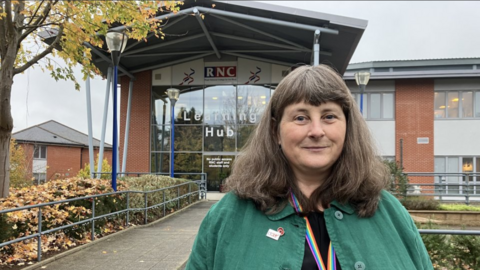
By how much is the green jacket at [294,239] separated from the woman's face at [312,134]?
202mm

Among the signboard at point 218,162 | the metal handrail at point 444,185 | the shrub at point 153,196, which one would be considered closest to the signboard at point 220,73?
the signboard at point 218,162

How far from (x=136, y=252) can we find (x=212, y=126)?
15.1 meters

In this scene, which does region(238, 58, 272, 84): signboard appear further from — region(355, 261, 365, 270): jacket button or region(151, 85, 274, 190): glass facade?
region(355, 261, 365, 270): jacket button

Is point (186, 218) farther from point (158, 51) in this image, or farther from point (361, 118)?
point (158, 51)

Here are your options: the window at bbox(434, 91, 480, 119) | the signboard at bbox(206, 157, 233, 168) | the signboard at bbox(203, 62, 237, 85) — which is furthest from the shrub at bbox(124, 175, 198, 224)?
the window at bbox(434, 91, 480, 119)

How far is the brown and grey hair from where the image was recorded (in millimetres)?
1595

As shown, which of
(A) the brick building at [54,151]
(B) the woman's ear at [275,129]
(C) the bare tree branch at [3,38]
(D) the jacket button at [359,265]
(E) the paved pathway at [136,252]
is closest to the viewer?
(D) the jacket button at [359,265]

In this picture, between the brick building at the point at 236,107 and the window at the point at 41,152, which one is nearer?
the brick building at the point at 236,107

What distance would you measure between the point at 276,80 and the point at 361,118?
19.2m

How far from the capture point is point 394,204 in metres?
1.66

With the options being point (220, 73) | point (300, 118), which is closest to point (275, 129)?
point (300, 118)

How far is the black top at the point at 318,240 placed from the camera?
147cm

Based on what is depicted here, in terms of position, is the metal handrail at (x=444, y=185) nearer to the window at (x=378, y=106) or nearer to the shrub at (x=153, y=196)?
the window at (x=378, y=106)

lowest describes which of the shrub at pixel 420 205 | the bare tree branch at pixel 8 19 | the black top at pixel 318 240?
the shrub at pixel 420 205
